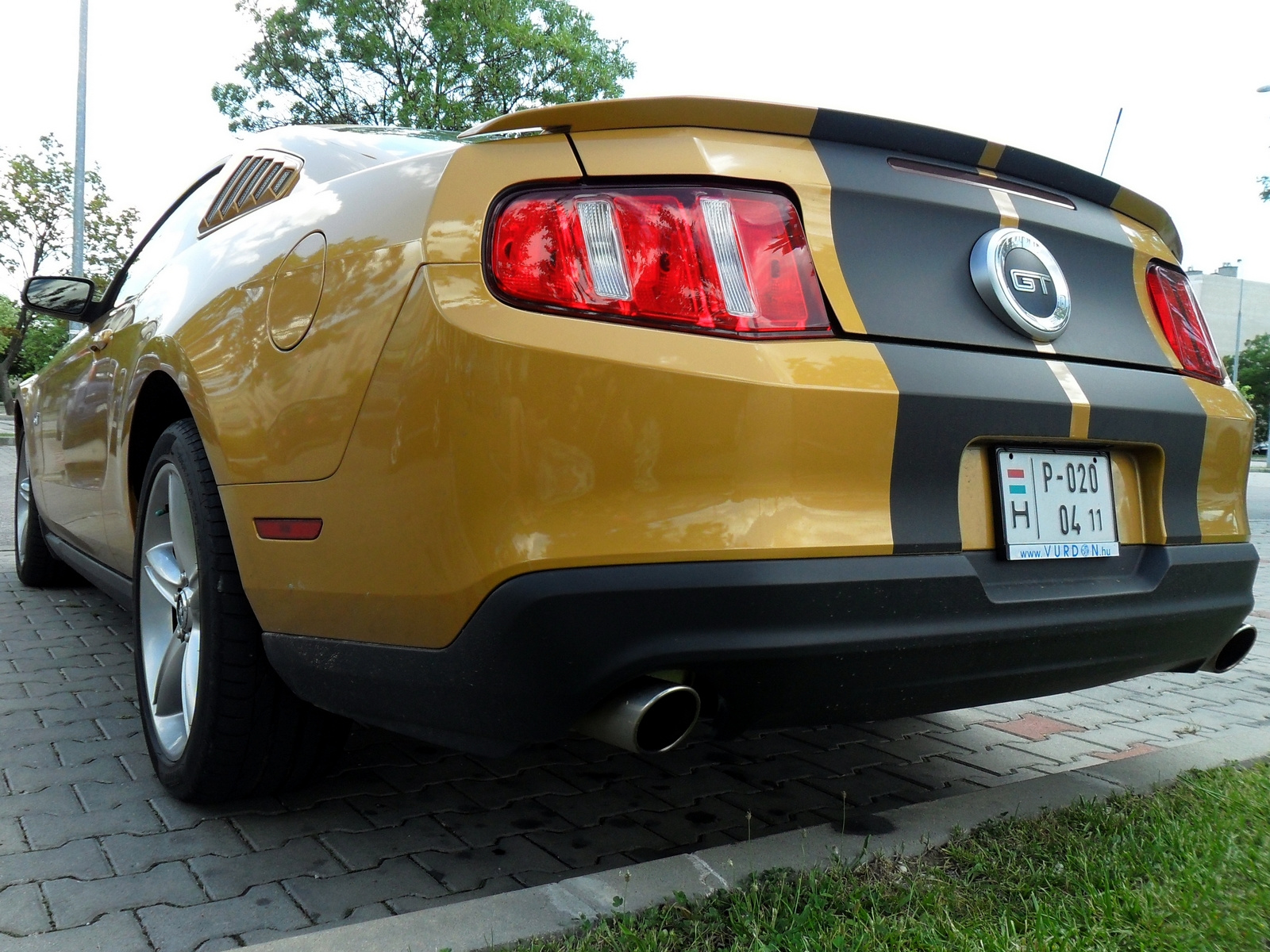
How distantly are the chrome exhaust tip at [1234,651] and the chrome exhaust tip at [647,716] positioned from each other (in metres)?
1.35

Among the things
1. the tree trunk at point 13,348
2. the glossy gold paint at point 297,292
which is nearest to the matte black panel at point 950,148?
the glossy gold paint at point 297,292

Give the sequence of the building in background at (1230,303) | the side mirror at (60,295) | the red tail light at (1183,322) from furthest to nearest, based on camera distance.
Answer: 1. the building in background at (1230,303)
2. the side mirror at (60,295)
3. the red tail light at (1183,322)

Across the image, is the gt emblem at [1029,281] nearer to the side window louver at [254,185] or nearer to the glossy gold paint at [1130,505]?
the glossy gold paint at [1130,505]

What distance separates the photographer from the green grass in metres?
A: 1.72

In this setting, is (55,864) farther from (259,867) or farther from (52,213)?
(52,213)

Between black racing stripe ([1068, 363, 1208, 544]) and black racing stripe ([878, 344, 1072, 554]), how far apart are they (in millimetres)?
212

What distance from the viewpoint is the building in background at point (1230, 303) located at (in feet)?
300

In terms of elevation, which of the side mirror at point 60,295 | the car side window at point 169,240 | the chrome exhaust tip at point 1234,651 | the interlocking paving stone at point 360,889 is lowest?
the interlocking paving stone at point 360,889

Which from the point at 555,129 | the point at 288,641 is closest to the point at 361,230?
the point at 555,129

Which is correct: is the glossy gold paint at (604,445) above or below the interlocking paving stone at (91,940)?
above

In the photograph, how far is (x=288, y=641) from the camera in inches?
79.1

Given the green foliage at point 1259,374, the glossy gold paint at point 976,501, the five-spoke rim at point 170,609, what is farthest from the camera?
the green foliage at point 1259,374

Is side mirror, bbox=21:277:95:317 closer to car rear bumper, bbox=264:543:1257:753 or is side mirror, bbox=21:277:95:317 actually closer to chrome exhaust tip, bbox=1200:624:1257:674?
car rear bumper, bbox=264:543:1257:753

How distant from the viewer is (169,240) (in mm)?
3314
